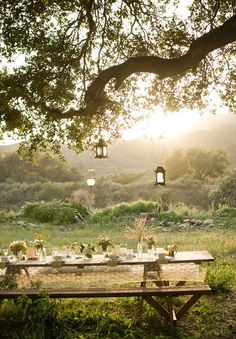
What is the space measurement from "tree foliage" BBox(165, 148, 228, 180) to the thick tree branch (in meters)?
27.4

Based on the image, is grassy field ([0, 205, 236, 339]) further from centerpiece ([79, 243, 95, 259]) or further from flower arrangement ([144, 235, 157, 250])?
flower arrangement ([144, 235, 157, 250])

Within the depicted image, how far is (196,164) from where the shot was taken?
33.8 metres

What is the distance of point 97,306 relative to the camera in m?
7.38

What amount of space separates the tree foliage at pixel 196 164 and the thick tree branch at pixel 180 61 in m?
27.4

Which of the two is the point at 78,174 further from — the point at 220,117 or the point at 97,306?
the point at 220,117

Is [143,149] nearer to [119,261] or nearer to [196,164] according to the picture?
[196,164]

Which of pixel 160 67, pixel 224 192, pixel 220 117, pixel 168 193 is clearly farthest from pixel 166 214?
pixel 220 117

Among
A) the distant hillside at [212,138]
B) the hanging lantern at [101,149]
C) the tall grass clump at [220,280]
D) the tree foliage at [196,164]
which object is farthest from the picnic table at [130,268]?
the distant hillside at [212,138]

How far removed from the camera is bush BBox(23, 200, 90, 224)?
807 inches

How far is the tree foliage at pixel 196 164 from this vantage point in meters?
33.7

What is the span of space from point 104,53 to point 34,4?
5.93 ft

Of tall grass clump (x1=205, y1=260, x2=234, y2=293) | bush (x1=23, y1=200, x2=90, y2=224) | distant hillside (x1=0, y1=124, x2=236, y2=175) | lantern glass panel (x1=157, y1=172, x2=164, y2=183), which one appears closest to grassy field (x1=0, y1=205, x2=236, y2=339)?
tall grass clump (x1=205, y1=260, x2=234, y2=293)

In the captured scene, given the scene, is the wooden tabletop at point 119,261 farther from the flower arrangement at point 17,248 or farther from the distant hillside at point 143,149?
the distant hillside at point 143,149

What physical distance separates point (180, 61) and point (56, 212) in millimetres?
15515
